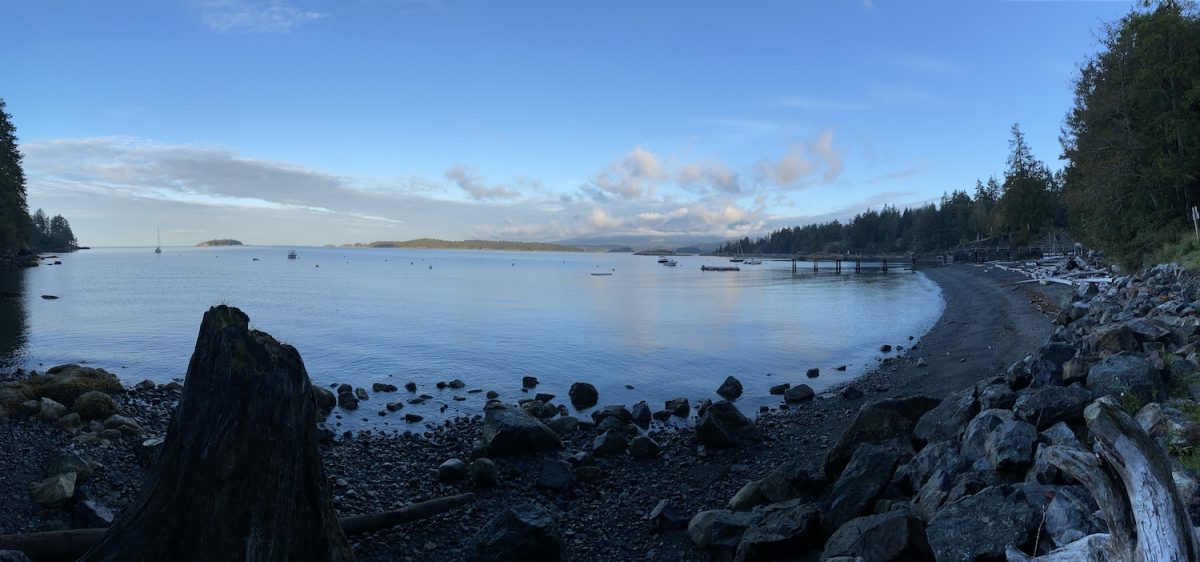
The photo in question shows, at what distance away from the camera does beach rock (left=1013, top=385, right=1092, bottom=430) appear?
8016mm

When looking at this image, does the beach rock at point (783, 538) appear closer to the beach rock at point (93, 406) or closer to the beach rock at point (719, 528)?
the beach rock at point (719, 528)

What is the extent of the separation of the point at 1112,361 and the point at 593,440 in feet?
34.2

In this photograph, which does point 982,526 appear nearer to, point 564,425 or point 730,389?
point 564,425

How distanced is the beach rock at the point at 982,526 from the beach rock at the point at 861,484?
2.16 meters

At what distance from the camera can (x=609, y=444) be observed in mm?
14227

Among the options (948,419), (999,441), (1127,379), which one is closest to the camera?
(999,441)

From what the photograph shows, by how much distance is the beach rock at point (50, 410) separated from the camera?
13570mm

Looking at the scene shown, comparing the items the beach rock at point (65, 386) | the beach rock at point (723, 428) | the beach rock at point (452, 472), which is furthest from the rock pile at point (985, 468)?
the beach rock at point (65, 386)

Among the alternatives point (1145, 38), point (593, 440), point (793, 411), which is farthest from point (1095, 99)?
point (593, 440)

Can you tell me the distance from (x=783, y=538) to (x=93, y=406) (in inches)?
647

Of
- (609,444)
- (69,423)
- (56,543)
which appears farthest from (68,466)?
(609,444)

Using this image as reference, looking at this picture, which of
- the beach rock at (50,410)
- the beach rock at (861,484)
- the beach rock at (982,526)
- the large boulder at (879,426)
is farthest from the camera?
the beach rock at (50,410)

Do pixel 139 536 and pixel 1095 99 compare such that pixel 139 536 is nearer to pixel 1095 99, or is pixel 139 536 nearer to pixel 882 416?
pixel 882 416

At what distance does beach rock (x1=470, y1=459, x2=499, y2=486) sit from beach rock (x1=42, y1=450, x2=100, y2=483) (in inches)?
257
